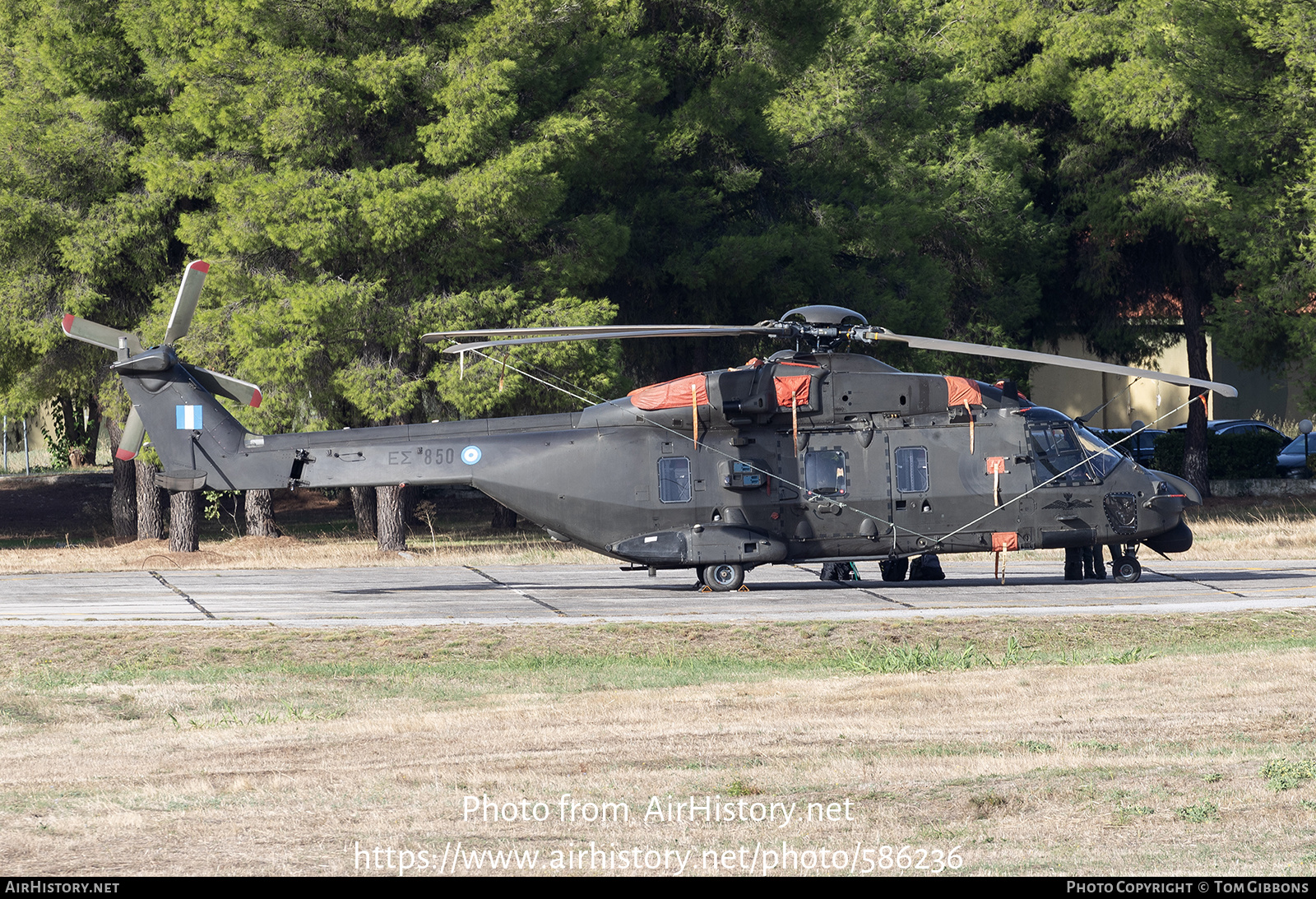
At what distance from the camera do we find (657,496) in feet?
66.6

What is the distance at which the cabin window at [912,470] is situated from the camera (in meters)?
20.1

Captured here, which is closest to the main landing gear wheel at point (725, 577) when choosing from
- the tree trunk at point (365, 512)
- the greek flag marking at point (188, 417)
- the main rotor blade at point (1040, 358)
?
the main rotor blade at point (1040, 358)

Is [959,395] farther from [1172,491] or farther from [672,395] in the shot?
[672,395]

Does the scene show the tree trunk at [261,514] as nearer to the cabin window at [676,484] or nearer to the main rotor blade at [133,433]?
the main rotor blade at [133,433]

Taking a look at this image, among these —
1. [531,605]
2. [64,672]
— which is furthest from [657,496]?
[64,672]

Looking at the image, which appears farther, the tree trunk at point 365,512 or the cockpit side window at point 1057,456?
the tree trunk at point 365,512

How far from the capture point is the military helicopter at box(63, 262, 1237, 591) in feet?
66.0

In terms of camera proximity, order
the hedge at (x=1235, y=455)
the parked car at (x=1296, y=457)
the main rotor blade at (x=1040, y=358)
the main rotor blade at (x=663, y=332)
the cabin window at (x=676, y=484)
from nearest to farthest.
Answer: the main rotor blade at (x=1040, y=358) < the main rotor blade at (x=663, y=332) < the cabin window at (x=676, y=484) < the hedge at (x=1235, y=455) < the parked car at (x=1296, y=457)

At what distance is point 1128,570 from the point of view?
21.4m

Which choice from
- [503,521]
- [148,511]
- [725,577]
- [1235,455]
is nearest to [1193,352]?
[1235,455]

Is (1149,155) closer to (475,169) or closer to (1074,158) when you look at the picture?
(1074,158)

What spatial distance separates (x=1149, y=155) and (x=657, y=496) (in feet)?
81.9

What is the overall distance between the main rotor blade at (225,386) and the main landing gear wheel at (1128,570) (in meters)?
14.4
